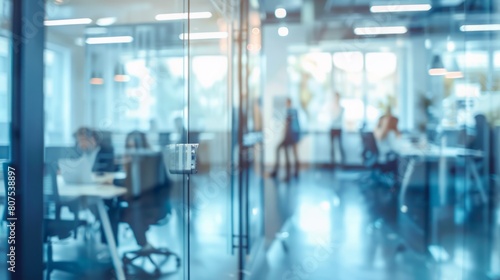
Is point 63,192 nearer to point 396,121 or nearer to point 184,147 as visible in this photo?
point 184,147

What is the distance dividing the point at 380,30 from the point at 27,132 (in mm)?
6004

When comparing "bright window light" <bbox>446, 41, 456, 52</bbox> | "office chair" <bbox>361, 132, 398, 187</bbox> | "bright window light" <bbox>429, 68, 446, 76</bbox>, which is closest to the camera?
"bright window light" <bbox>446, 41, 456, 52</bbox>

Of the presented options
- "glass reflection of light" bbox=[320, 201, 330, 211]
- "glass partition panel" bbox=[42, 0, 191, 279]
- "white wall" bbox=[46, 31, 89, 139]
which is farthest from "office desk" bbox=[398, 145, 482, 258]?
"white wall" bbox=[46, 31, 89, 139]

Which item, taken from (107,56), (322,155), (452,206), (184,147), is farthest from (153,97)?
(184,147)

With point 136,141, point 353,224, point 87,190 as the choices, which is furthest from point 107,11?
point 353,224

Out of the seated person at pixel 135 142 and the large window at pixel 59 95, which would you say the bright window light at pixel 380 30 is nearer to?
the seated person at pixel 135 142

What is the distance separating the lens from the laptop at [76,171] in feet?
11.1

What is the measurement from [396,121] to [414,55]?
1.11 m

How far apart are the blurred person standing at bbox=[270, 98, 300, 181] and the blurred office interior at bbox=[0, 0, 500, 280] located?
0.20ft

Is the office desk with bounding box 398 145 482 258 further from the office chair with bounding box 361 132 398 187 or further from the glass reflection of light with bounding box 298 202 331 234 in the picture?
the glass reflection of light with bounding box 298 202 331 234

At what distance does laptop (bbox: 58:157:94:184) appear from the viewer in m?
3.39

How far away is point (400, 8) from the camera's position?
5664 mm

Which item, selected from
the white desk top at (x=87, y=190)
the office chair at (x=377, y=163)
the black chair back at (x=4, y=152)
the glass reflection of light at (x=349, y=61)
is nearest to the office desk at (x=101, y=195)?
the white desk top at (x=87, y=190)

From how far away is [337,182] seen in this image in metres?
7.04
